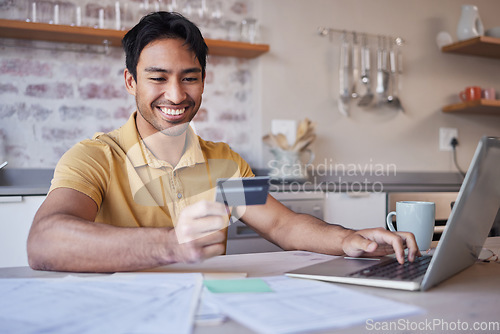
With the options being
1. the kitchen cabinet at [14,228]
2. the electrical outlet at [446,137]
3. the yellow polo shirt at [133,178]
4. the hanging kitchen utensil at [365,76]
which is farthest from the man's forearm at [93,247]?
the electrical outlet at [446,137]

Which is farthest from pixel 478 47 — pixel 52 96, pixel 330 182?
pixel 52 96

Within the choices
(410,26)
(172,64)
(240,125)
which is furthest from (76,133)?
(410,26)

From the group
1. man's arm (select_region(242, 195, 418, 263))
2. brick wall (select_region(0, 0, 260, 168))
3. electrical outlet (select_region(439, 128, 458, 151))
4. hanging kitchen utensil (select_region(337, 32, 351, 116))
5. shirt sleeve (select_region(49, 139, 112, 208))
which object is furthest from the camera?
electrical outlet (select_region(439, 128, 458, 151))

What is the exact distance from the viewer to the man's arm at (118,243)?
2.40 feet

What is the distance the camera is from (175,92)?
1358 millimetres

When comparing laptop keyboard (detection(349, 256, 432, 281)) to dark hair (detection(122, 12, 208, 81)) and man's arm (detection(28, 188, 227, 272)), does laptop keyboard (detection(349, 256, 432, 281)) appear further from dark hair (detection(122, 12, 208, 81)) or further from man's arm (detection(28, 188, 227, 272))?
dark hair (detection(122, 12, 208, 81))

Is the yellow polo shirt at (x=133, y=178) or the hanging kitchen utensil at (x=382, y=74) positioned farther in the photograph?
the hanging kitchen utensil at (x=382, y=74)

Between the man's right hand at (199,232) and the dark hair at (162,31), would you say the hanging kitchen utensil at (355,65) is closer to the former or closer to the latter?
the dark hair at (162,31)

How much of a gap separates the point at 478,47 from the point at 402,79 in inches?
22.2

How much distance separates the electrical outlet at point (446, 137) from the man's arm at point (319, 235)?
2.51m

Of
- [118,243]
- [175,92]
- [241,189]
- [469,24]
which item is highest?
[469,24]

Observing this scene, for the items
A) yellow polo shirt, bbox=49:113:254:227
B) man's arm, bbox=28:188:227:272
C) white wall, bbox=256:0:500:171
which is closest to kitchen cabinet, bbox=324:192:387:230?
white wall, bbox=256:0:500:171

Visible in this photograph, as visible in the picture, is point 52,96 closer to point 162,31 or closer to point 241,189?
point 162,31

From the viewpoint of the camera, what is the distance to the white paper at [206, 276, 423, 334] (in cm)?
51
